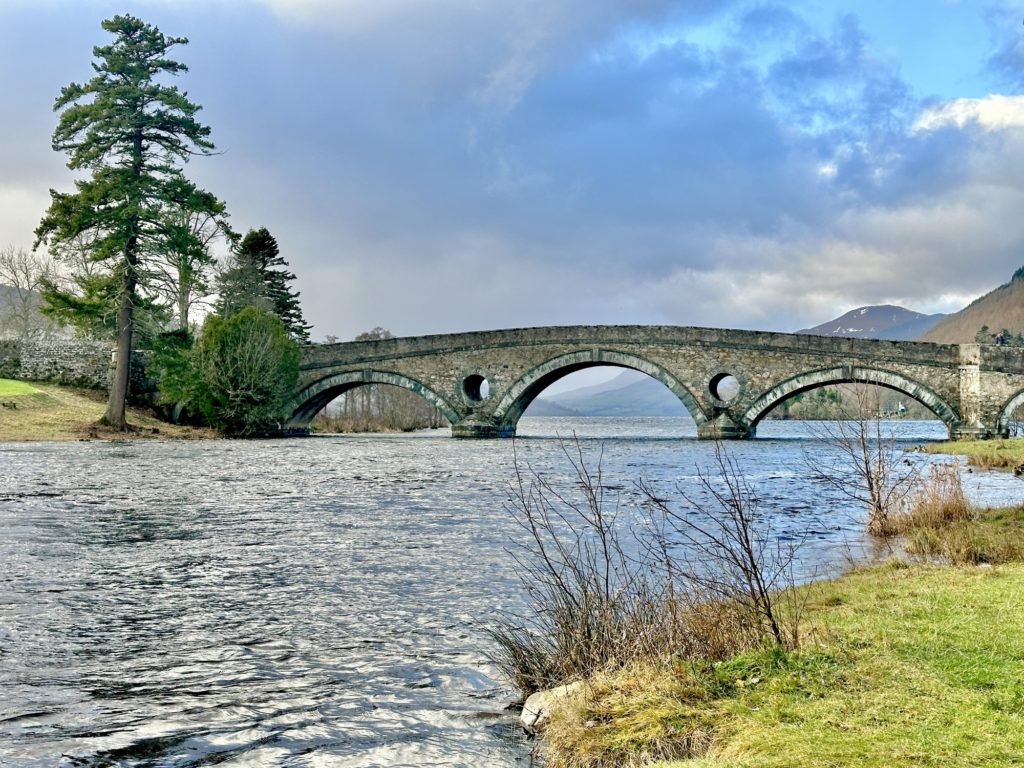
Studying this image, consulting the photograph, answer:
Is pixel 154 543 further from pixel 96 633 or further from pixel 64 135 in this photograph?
pixel 64 135

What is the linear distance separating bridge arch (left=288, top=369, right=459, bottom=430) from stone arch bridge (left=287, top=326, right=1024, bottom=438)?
0.06m

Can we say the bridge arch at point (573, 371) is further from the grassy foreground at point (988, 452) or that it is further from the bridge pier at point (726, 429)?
the grassy foreground at point (988, 452)

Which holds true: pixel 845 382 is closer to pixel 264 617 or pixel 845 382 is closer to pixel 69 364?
pixel 264 617

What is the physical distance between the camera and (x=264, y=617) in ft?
23.5

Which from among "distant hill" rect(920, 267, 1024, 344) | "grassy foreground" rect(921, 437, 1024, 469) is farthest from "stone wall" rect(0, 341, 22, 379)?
"distant hill" rect(920, 267, 1024, 344)

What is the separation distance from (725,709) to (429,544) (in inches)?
260

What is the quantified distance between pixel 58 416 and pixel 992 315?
17667cm

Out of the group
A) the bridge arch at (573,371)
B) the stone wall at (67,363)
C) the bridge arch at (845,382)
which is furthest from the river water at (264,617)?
the stone wall at (67,363)

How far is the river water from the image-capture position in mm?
4641

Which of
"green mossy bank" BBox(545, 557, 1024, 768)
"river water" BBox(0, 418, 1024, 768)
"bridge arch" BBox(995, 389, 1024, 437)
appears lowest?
"river water" BBox(0, 418, 1024, 768)

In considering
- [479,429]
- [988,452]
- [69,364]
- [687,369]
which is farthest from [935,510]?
[69,364]

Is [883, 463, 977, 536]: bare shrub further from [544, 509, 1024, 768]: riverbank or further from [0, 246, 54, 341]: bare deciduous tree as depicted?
[0, 246, 54, 341]: bare deciduous tree

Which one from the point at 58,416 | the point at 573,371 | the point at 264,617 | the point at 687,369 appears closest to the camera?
the point at 264,617

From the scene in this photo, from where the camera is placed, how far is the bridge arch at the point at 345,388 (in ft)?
135
